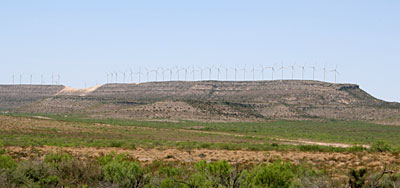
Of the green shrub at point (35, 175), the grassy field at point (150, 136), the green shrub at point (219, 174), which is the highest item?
the green shrub at point (219, 174)

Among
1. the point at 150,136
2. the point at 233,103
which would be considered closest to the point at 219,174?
the point at 150,136

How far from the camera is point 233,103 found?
133m

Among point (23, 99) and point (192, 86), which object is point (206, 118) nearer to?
point (192, 86)

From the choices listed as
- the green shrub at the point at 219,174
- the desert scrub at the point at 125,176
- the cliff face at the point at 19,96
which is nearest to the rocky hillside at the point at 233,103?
the cliff face at the point at 19,96

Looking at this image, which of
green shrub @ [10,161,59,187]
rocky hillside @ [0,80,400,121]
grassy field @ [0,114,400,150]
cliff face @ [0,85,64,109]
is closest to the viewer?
green shrub @ [10,161,59,187]

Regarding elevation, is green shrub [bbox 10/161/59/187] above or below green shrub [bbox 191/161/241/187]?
below

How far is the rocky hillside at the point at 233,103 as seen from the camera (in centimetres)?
12137

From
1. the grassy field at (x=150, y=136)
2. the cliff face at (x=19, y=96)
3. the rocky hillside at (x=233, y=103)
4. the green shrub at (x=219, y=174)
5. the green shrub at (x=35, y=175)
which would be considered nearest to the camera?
the green shrub at (x=219, y=174)

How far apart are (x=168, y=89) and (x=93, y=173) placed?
147m

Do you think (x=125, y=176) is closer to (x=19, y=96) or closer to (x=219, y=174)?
(x=219, y=174)

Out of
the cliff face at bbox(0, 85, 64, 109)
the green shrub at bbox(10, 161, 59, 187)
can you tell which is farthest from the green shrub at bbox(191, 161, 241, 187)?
the cliff face at bbox(0, 85, 64, 109)

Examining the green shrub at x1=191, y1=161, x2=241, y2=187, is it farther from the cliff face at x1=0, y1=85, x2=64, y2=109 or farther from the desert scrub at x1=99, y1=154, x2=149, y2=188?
the cliff face at x1=0, y1=85, x2=64, y2=109

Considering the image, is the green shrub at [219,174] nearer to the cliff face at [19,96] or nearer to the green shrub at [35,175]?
the green shrub at [35,175]

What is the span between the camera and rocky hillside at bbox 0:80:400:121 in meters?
121
